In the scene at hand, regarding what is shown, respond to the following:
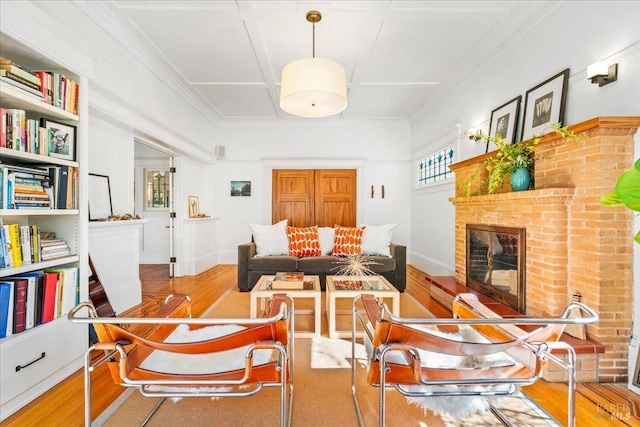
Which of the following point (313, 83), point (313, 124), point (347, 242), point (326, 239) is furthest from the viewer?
point (313, 124)

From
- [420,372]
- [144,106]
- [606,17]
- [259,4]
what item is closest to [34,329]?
[420,372]

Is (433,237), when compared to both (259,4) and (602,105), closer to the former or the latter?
(602,105)

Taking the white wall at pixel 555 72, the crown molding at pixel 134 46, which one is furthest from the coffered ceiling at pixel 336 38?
the white wall at pixel 555 72

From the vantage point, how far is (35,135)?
1880 millimetres

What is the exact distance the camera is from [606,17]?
212 centimetres

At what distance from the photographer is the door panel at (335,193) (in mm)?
6125

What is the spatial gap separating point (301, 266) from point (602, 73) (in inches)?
133

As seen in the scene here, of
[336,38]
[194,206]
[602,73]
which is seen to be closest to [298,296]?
[336,38]

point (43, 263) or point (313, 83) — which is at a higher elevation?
point (313, 83)

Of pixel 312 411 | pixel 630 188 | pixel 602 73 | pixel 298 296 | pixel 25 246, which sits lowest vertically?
pixel 312 411

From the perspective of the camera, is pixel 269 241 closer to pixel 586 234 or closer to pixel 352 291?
pixel 352 291

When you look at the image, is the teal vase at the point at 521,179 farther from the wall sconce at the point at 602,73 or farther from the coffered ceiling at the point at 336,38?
the coffered ceiling at the point at 336,38

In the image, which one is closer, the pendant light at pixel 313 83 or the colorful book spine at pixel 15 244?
the colorful book spine at pixel 15 244

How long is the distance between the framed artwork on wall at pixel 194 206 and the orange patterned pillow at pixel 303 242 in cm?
181
